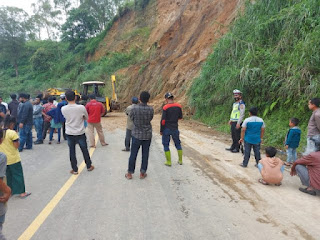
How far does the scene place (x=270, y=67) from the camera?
9859 mm

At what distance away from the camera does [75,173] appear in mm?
5340

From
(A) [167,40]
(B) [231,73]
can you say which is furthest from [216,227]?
(A) [167,40]

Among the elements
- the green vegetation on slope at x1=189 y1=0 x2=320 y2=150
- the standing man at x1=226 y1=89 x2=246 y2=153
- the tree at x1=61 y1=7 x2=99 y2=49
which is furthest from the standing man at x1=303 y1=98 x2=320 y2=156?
the tree at x1=61 y1=7 x2=99 y2=49

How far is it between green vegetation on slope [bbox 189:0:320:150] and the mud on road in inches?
114

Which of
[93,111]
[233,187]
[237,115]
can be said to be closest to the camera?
[233,187]

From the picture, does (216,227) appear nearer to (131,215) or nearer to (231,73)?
(131,215)

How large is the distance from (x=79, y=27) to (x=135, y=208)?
142 feet

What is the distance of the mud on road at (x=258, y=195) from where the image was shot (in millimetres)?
3277

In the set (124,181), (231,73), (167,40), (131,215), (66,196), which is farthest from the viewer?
(167,40)

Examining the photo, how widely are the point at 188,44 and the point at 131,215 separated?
21.0 metres

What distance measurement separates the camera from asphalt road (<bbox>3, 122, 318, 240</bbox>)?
3086 mm

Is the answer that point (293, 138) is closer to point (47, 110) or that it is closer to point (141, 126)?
point (141, 126)

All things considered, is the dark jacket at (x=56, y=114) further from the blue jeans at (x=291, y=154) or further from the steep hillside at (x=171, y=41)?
the steep hillside at (x=171, y=41)

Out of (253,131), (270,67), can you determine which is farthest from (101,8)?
(253,131)
